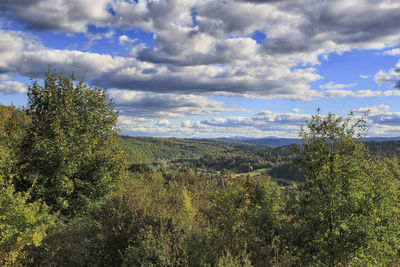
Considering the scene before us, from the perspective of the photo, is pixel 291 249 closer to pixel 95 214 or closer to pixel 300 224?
pixel 300 224

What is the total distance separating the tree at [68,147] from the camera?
66.5 feet

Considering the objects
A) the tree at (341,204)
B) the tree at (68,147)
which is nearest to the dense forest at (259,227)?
the tree at (341,204)

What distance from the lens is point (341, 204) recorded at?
1120 cm

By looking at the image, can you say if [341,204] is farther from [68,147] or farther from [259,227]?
[68,147]

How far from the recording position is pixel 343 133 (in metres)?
13.5

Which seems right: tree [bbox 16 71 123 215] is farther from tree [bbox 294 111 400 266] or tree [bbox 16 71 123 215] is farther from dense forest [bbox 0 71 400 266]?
A: tree [bbox 294 111 400 266]

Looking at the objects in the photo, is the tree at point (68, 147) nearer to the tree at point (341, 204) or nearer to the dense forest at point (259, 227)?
the dense forest at point (259, 227)

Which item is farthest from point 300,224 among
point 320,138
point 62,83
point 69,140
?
point 62,83

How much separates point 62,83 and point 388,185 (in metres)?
24.7

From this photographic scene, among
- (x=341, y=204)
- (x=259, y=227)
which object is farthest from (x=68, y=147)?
(x=341, y=204)

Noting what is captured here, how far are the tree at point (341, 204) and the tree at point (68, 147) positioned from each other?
16.4 m

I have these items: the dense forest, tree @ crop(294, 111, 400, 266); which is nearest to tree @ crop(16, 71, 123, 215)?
the dense forest

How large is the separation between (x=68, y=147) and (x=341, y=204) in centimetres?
1891

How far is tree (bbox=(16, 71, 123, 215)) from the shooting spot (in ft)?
66.5
